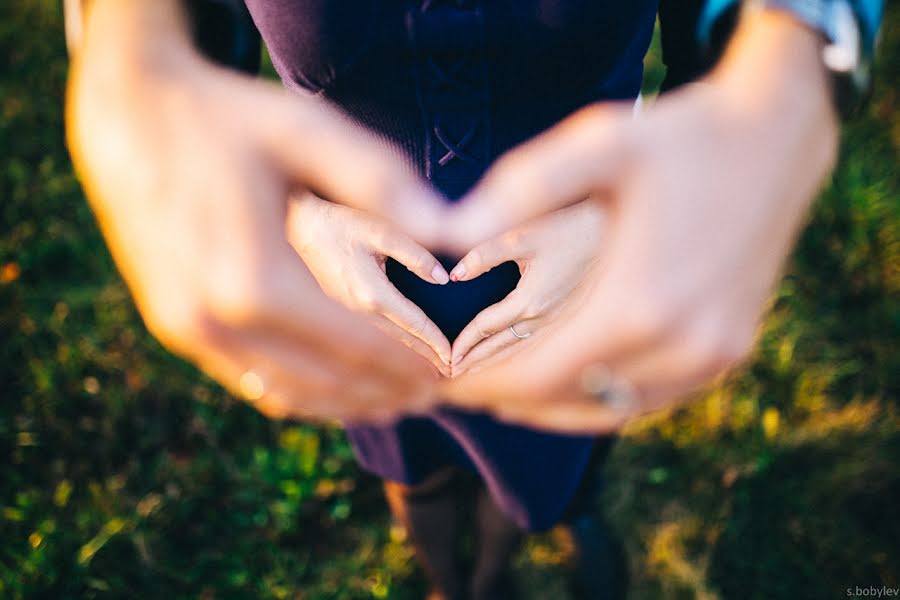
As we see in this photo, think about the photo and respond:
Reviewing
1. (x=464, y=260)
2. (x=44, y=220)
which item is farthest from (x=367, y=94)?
(x=44, y=220)

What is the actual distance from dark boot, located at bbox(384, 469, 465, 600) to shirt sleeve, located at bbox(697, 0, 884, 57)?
0.87 meters

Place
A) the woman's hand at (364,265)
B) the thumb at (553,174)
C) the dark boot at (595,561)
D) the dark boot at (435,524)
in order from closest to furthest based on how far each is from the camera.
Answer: the thumb at (553,174) → the woman's hand at (364,265) → the dark boot at (435,524) → the dark boot at (595,561)

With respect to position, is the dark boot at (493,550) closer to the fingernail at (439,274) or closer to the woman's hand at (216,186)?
the fingernail at (439,274)

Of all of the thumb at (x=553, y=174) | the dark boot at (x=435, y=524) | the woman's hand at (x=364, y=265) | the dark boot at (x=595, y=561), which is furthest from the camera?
the dark boot at (x=595, y=561)

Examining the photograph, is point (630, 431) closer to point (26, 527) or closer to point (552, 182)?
point (552, 182)

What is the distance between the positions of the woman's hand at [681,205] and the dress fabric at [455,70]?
235mm

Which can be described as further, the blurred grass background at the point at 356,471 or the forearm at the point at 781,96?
the blurred grass background at the point at 356,471

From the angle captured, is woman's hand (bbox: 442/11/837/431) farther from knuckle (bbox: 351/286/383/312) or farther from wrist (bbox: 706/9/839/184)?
knuckle (bbox: 351/286/383/312)

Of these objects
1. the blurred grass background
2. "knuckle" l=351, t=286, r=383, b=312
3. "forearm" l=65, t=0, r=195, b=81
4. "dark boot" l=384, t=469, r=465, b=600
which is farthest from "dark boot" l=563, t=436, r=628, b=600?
"forearm" l=65, t=0, r=195, b=81

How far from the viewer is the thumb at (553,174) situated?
1.04 ft

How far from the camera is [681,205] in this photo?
0.32 m

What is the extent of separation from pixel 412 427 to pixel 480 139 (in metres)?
0.44

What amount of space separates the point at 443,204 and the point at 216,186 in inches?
5.2

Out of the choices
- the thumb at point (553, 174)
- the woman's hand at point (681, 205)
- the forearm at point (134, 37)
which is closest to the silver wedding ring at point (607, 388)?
the woman's hand at point (681, 205)
